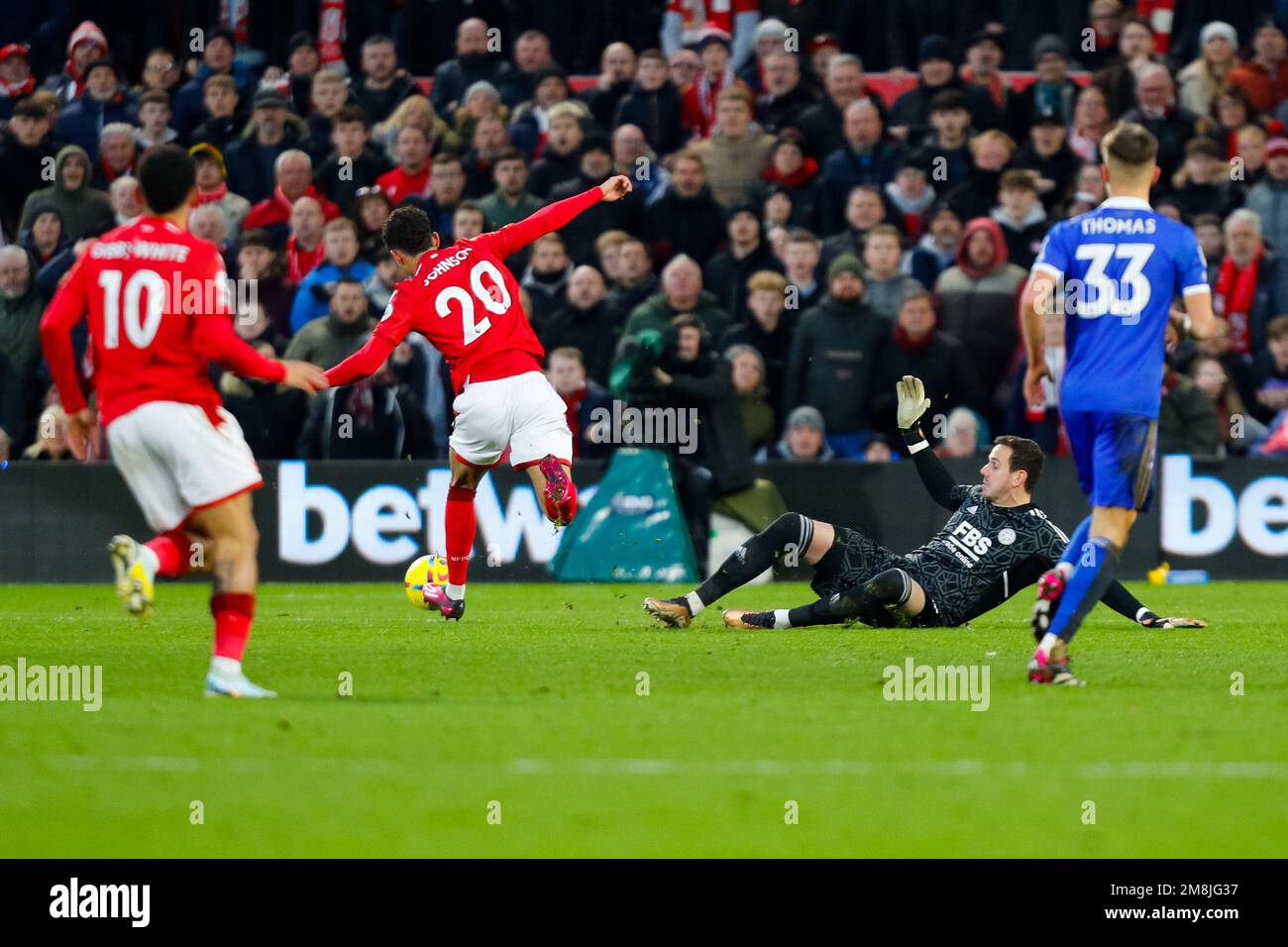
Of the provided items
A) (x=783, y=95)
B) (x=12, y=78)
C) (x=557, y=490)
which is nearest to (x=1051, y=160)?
(x=783, y=95)

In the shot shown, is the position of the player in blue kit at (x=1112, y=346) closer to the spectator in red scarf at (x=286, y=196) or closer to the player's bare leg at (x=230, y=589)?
the player's bare leg at (x=230, y=589)

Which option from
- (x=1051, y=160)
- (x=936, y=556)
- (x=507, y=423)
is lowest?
(x=936, y=556)

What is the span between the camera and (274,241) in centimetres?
1684

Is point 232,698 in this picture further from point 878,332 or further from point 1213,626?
point 878,332

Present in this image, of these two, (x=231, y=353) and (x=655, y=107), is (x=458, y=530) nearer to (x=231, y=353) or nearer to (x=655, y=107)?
(x=231, y=353)

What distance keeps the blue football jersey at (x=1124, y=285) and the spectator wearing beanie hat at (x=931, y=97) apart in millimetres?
9091

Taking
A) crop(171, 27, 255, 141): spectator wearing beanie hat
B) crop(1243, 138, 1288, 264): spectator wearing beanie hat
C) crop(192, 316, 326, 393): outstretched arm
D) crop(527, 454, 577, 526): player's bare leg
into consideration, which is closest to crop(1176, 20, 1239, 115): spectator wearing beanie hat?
crop(1243, 138, 1288, 264): spectator wearing beanie hat

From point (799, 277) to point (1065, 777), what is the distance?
10127mm

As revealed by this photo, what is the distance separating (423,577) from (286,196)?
20.2 feet

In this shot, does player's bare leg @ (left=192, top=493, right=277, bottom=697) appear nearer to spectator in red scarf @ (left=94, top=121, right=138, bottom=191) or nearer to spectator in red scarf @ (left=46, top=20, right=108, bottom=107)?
spectator in red scarf @ (left=94, top=121, right=138, bottom=191)

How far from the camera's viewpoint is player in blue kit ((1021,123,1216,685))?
811 cm

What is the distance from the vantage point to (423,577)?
40.0 feet

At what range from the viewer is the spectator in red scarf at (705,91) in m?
17.7

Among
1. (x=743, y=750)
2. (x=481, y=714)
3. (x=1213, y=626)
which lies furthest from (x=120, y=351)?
(x=1213, y=626)
